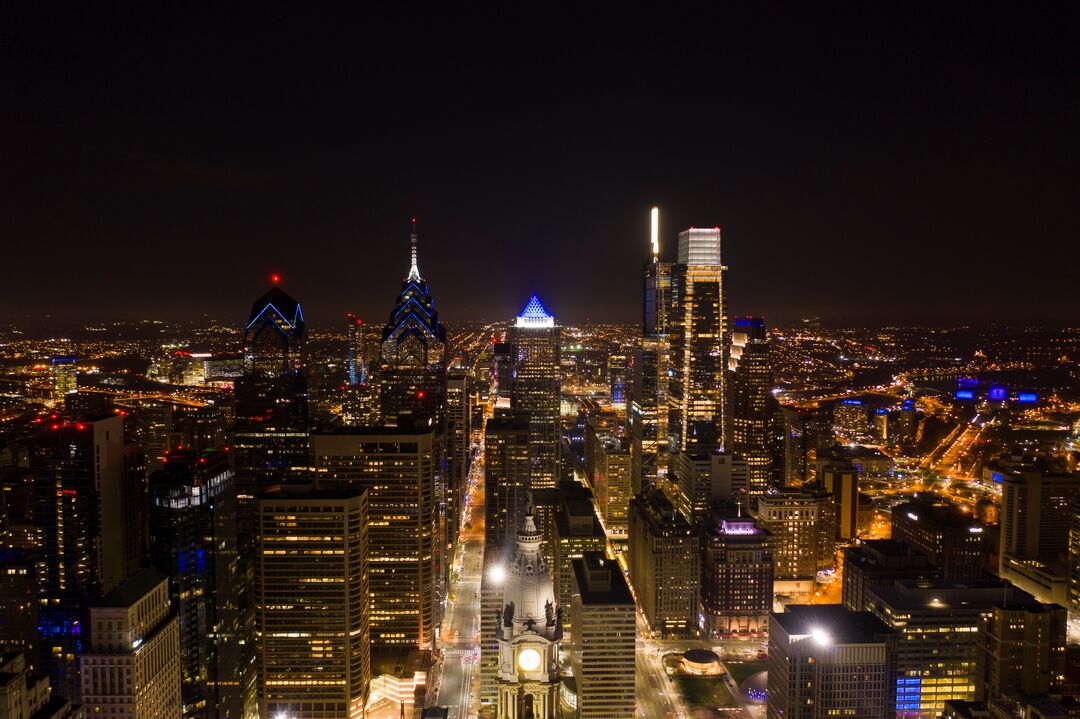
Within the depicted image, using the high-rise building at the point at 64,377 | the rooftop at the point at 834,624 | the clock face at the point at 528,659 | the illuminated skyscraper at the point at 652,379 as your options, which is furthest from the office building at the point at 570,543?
the high-rise building at the point at 64,377

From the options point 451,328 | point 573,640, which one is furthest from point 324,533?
point 451,328

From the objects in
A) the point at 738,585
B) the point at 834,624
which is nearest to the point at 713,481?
the point at 738,585

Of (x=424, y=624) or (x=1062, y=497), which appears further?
(x=1062, y=497)

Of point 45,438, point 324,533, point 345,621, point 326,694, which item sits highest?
point 45,438

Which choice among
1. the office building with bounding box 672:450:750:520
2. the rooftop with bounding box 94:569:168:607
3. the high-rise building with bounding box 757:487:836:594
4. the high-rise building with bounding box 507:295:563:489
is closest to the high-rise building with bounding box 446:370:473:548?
the high-rise building with bounding box 507:295:563:489

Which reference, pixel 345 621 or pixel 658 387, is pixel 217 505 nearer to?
pixel 345 621

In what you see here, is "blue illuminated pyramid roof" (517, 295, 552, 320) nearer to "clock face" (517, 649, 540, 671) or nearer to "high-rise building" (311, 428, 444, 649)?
"high-rise building" (311, 428, 444, 649)

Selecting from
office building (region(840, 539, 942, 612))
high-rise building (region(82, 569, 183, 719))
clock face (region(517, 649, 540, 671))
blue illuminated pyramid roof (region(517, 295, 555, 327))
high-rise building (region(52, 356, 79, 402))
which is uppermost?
blue illuminated pyramid roof (region(517, 295, 555, 327))
